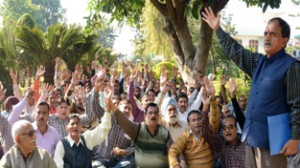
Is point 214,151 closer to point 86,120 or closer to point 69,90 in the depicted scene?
point 86,120

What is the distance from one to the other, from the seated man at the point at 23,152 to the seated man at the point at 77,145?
36.6 inches

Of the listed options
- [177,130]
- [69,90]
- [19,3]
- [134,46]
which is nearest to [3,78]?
[69,90]

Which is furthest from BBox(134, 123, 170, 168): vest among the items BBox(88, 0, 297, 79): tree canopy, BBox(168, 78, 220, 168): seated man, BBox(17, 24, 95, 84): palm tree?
BBox(17, 24, 95, 84): palm tree

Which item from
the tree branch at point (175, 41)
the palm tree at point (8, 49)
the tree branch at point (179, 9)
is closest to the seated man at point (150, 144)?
the tree branch at point (179, 9)

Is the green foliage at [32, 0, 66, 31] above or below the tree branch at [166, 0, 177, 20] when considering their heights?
above

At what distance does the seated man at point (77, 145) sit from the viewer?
15.2 feet

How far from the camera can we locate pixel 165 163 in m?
4.85

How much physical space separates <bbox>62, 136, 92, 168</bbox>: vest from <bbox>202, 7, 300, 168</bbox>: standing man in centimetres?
228

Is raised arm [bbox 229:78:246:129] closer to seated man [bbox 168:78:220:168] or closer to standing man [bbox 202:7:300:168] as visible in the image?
standing man [bbox 202:7:300:168]

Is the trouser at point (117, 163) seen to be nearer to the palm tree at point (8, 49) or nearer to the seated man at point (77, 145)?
the seated man at point (77, 145)

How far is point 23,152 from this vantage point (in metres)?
3.67

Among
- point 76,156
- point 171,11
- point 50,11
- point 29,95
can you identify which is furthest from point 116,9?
point 50,11

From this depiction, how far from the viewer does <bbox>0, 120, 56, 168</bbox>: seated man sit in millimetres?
3605

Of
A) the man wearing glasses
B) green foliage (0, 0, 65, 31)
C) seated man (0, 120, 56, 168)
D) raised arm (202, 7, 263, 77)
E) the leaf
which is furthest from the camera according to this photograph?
green foliage (0, 0, 65, 31)
